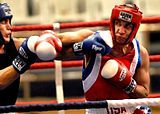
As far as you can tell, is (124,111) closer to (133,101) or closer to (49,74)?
(133,101)

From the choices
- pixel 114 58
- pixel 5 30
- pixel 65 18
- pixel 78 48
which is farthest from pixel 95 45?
pixel 65 18

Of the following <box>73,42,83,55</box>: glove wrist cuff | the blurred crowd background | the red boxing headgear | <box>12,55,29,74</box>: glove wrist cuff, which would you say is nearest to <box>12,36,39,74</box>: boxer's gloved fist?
<box>12,55,29,74</box>: glove wrist cuff

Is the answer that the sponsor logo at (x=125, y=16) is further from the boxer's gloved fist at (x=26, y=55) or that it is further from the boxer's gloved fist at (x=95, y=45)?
the boxer's gloved fist at (x=26, y=55)

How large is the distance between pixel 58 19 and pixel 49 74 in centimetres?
131

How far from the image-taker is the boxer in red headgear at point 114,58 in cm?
252

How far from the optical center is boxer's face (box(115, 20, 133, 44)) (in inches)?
103

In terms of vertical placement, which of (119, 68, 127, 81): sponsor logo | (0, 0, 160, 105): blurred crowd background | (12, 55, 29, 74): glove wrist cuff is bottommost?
(0, 0, 160, 105): blurred crowd background

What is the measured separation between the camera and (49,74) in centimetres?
812

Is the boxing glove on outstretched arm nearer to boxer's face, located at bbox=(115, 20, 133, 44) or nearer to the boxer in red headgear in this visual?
the boxer in red headgear

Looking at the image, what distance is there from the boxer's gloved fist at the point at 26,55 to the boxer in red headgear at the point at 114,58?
9.7 inches

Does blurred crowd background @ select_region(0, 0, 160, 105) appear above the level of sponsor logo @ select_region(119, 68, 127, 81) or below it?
below

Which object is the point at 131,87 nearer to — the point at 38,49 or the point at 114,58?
the point at 114,58

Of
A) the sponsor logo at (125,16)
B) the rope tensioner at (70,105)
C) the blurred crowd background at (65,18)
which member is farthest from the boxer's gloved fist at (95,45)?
the blurred crowd background at (65,18)

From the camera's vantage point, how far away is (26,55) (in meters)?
2.44
